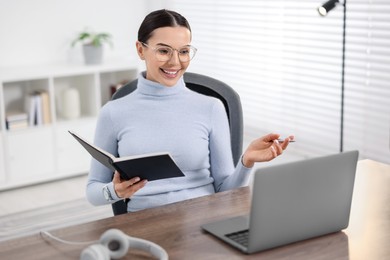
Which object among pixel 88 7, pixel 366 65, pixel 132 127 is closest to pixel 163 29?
pixel 132 127

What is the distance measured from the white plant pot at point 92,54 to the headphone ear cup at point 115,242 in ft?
10.2

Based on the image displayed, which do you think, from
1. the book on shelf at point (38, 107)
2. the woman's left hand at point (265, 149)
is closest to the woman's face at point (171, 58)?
the woman's left hand at point (265, 149)

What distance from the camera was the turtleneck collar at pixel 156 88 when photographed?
2174 millimetres

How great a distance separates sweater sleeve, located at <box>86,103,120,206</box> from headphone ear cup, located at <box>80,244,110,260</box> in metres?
0.58

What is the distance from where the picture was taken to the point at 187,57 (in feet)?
7.09

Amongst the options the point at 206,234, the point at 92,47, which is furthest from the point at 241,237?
the point at 92,47

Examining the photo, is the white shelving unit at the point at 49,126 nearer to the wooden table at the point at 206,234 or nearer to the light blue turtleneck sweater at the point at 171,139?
the light blue turtleneck sweater at the point at 171,139

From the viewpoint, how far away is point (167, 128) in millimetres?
2148

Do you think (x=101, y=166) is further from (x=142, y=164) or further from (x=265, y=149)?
(x=265, y=149)

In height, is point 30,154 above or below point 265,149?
below

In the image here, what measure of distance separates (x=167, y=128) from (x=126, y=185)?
34 centimetres

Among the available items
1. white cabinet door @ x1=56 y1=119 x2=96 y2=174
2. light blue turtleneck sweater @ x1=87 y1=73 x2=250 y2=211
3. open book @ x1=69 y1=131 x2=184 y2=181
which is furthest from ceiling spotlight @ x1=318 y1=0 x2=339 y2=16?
white cabinet door @ x1=56 y1=119 x2=96 y2=174

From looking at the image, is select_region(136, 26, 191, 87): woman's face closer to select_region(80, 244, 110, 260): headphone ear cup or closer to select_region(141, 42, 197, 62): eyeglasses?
select_region(141, 42, 197, 62): eyeglasses

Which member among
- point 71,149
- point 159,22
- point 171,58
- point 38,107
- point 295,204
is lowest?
point 71,149
